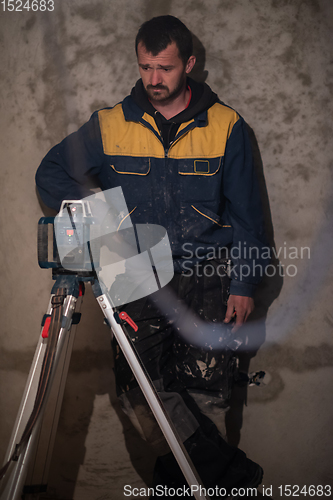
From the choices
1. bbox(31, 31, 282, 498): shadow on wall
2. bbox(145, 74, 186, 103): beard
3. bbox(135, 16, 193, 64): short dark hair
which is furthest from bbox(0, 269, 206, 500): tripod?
bbox(135, 16, 193, 64): short dark hair

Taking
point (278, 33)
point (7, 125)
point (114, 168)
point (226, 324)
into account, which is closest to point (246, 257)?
point (226, 324)

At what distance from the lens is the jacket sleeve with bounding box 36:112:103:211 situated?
164 cm

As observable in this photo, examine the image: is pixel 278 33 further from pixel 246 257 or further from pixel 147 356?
pixel 147 356

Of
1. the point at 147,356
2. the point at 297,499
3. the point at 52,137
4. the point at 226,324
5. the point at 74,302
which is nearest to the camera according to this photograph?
the point at 74,302

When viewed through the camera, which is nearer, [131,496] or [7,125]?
[7,125]

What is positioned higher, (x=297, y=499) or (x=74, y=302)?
(x=74, y=302)

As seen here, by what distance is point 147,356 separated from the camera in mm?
1564

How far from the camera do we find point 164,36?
1.48 m

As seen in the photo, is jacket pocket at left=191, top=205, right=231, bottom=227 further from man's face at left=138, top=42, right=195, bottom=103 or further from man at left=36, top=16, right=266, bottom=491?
man's face at left=138, top=42, right=195, bottom=103

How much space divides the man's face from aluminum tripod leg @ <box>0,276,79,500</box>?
774mm

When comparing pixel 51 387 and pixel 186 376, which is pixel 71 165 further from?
pixel 186 376

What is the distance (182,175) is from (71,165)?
1.54ft

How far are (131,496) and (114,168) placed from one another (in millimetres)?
1653

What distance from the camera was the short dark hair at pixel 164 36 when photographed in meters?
1.48
